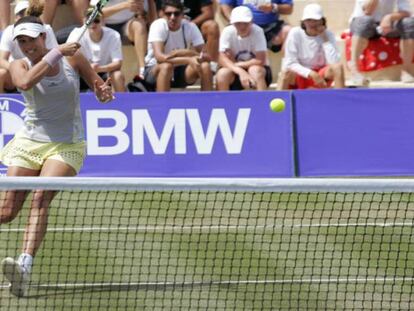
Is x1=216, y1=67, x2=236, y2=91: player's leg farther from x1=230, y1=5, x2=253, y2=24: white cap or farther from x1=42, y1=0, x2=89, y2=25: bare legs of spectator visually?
x1=42, y1=0, x2=89, y2=25: bare legs of spectator

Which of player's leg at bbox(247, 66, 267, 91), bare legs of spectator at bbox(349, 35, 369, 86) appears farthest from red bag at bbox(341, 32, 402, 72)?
player's leg at bbox(247, 66, 267, 91)

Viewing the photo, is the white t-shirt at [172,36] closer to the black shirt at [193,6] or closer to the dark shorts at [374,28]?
the black shirt at [193,6]

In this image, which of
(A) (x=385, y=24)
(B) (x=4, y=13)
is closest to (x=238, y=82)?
(A) (x=385, y=24)

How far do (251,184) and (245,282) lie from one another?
1.78 m

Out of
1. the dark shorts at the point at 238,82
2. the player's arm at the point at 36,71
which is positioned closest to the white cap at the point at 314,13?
the dark shorts at the point at 238,82

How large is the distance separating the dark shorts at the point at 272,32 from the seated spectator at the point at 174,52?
1214 millimetres

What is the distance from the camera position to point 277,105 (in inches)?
555

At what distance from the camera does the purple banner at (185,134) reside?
14.1m

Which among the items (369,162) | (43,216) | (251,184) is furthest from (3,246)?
(369,162)

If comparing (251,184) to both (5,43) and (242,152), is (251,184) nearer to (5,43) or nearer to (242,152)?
(242,152)

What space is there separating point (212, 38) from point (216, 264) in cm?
711

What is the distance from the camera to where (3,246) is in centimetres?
986

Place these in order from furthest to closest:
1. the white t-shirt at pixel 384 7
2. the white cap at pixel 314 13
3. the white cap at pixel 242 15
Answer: the white t-shirt at pixel 384 7 < the white cap at pixel 242 15 < the white cap at pixel 314 13

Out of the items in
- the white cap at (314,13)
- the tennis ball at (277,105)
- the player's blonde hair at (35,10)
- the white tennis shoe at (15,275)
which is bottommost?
the tennis ball at (277,105)
